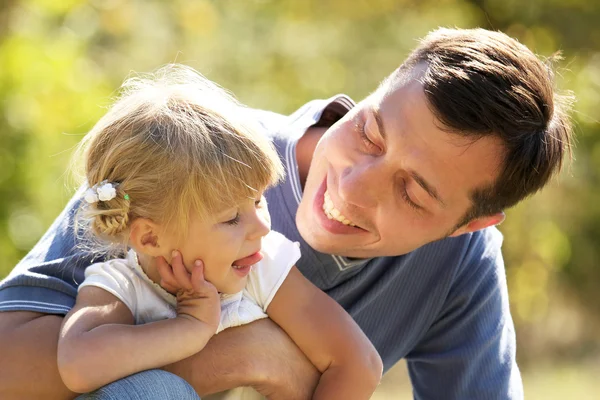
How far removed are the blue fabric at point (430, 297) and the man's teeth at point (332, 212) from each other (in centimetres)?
17

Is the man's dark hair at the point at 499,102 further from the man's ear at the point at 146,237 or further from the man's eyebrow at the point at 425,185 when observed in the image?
the man's ear at the point at 146,237

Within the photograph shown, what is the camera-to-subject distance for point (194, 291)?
2.17 m

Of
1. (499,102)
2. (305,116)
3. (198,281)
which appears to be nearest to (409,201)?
(499,102)

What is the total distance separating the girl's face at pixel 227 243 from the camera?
215 cm

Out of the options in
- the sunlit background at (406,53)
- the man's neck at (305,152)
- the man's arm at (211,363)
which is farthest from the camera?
the sunlit background at (406,53)

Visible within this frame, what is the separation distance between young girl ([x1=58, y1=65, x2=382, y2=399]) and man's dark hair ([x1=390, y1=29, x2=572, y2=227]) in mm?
572

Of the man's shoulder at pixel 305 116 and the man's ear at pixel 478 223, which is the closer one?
the man's ear at pixel 478 223

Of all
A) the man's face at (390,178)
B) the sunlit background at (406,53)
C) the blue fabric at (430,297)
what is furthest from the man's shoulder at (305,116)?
the sunlit background at (406,53)

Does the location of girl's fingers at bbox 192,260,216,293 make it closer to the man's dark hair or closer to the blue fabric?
the blue fabric

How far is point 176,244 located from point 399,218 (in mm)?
736

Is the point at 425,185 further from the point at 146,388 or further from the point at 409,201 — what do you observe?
the point at 146,388

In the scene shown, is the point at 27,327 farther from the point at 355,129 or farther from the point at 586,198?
the point at 586,198

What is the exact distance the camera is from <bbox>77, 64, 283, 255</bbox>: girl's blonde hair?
2.11 m

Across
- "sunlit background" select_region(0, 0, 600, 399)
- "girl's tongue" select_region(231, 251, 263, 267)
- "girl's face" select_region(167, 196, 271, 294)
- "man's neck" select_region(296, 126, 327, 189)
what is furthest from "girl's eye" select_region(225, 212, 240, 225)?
"sunlit background" select_region(0, 0, 600, 399)
